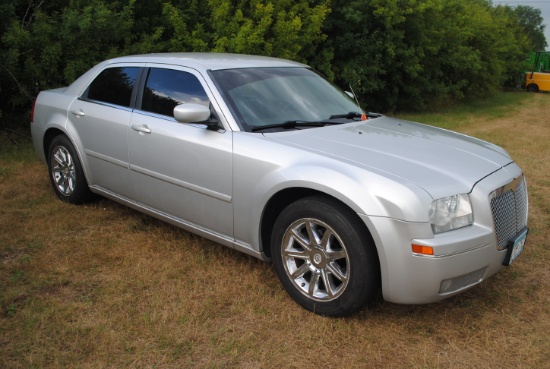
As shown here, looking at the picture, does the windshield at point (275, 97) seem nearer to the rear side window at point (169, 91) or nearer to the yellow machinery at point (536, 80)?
the rear side window at point (169, 91)

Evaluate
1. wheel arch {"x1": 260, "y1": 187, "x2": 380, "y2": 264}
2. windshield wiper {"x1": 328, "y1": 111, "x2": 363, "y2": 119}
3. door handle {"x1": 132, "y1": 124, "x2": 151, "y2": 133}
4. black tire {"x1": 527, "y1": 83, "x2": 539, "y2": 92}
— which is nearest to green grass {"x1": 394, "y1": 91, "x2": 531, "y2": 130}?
black tire {"x1": 527, "y1": 83, "x2": 539, "y2": 92}

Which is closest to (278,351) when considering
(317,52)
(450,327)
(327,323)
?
(327,323)

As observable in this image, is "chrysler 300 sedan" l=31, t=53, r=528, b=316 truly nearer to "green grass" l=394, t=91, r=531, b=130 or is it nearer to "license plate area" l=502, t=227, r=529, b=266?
"license plate area" l=502, t=227, r=529, b=266

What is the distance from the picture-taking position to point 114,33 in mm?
8914

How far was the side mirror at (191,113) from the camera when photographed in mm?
3684

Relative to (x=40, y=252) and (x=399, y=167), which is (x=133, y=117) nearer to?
(x=40, y=252)

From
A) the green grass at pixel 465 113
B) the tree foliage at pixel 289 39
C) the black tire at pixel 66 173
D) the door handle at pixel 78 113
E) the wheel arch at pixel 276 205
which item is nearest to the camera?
the wheel arch at pixel 276 205

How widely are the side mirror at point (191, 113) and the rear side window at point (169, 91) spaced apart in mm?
276

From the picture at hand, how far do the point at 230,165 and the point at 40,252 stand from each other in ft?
6.15

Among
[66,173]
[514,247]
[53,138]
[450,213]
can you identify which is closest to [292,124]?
[450,213]

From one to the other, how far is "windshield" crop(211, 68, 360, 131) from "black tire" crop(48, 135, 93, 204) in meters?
1.94

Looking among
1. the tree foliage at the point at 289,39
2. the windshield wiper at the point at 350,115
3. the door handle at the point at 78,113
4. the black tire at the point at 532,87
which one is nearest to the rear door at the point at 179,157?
the door handle at the point at 78,113

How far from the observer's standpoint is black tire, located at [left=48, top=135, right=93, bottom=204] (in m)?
5.23

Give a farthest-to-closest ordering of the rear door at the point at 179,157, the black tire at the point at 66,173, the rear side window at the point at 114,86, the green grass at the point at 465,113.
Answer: the green grass at the point at 465,113 → the black tire at the point at 66,173 → the rear side window at the point at 114,86 → the rear door at the point at 179,157
